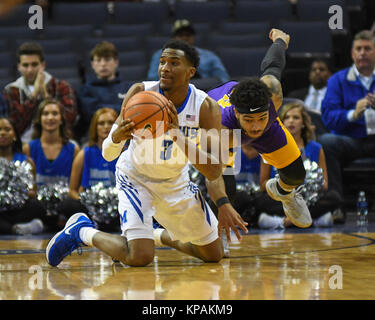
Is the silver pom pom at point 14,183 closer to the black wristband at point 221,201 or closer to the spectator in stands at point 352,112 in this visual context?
the black wristband at point 221,201

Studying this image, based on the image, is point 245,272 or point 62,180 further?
point 62,180

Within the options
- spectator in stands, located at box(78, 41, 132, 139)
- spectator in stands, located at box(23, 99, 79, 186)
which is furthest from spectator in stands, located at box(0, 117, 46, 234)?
spectator in stands, located at box(78, 41, 132, 139)

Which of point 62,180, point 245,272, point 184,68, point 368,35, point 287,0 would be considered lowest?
point 245,272

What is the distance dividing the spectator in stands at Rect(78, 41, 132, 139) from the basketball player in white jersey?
9.74 ft

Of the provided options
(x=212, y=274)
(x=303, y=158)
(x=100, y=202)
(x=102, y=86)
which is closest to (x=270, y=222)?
(x=303, y=158)

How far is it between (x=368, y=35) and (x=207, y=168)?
409 centimetres

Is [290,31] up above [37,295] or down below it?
above

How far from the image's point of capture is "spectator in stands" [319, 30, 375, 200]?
6766 mm

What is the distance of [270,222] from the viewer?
6301 millimetres

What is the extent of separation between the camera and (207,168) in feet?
11.7

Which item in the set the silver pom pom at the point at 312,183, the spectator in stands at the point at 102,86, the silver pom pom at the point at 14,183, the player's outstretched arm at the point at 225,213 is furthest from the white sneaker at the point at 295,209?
the spectator in stands at the point at 102,86

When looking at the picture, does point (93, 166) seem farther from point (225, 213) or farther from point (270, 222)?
point (225, 213)

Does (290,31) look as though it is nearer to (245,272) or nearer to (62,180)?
(62,180)
